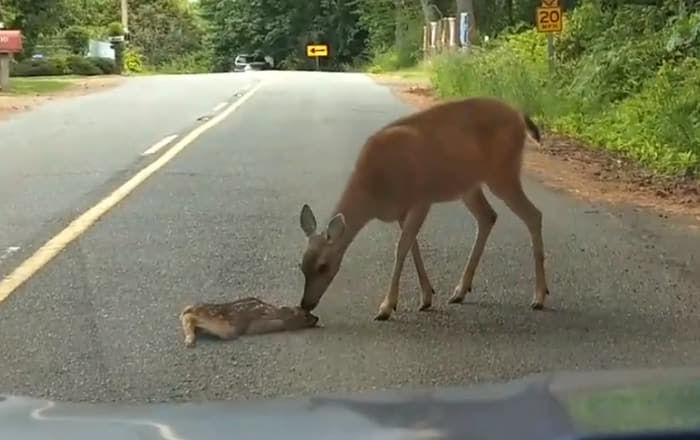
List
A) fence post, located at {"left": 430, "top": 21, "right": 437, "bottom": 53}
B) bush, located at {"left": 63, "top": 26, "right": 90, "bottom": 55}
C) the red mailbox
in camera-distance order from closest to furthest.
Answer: the red mailbox
fence post, located at {"left": 430, "top": 21, "right": 437, "bottom": 53}
bush, located at {"left": 63, "top": 26, "right": 90, "bottom": 55}

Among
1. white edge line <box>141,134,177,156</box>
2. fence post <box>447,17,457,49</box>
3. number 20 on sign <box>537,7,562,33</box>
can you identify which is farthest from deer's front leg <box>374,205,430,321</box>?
fence post <box>447,17,457,49</box>

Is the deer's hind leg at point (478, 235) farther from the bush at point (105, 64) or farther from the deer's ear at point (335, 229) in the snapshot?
the bush at point (105, 64)

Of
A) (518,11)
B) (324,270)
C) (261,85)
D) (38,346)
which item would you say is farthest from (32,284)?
(518,11)

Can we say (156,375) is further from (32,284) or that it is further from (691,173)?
(691,173)

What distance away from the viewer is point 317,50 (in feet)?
226

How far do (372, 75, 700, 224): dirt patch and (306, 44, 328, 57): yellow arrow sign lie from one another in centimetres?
5206

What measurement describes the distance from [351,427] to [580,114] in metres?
17.2

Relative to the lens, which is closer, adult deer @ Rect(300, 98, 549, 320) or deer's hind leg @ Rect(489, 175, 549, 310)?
adult deer @ Rect(300, 98, 549, 320)

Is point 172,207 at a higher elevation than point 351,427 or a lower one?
lower

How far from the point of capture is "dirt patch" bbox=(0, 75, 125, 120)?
2611 cm

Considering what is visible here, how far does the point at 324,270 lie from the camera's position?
264 inches

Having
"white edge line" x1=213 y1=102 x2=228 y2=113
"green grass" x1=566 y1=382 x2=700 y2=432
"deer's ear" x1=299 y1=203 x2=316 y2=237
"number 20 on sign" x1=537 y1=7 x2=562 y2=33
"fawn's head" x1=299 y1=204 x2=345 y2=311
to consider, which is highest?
"green grass" x1=566 y1=382 x2=700 y2=432

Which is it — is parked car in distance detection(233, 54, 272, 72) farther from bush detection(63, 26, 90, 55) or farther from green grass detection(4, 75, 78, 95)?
green grass detection(4, 75, 78, 95)

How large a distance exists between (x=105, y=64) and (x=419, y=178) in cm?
4623
